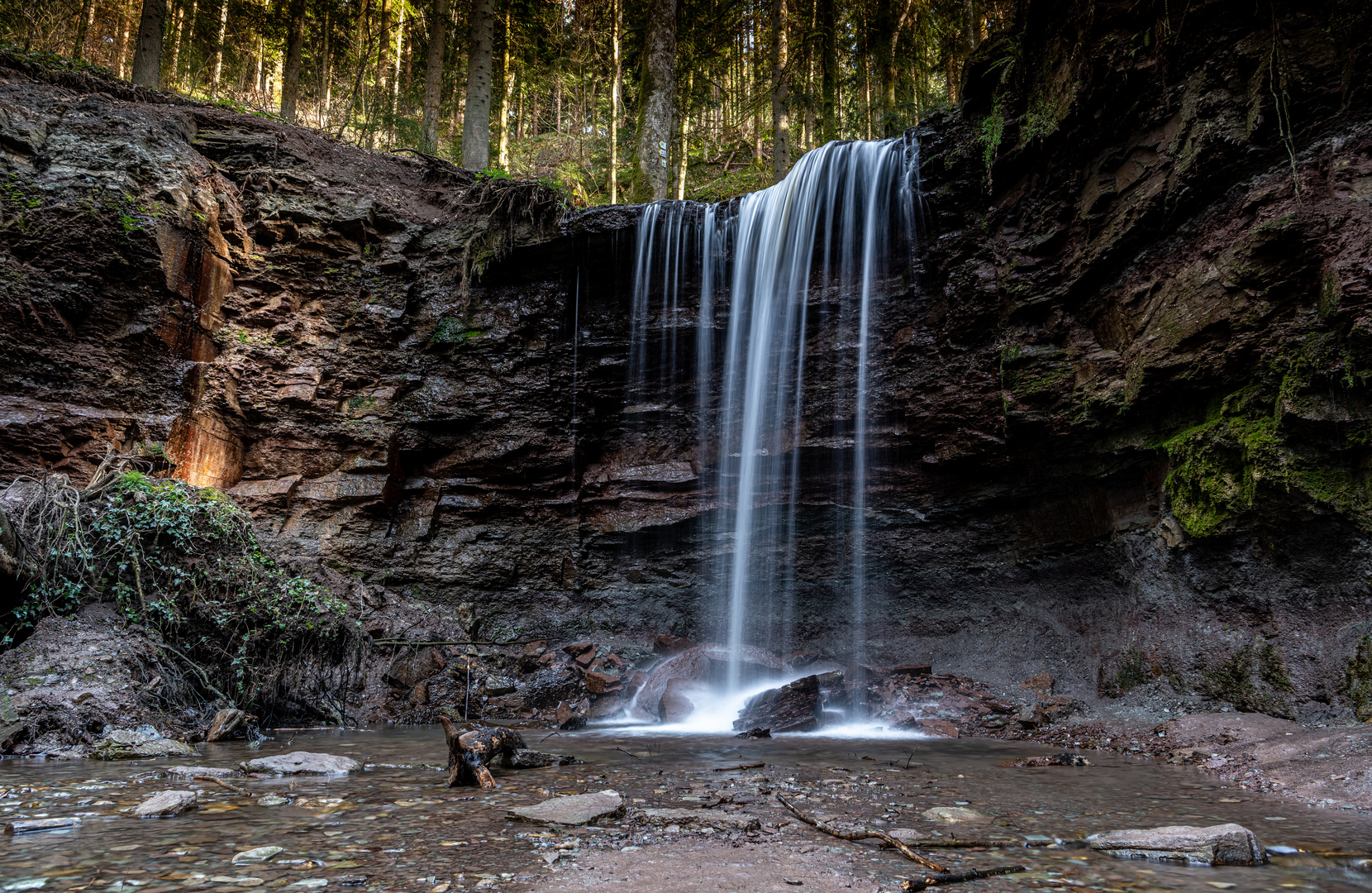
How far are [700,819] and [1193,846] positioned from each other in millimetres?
1864

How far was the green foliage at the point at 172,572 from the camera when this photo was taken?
5.82m

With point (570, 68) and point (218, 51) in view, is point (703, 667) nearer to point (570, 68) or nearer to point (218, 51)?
point (570, 68)

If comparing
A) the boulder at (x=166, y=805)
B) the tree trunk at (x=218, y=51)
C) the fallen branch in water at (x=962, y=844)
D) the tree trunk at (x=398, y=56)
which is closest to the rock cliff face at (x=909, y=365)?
the fallen branch in water at (x=962, y=844)

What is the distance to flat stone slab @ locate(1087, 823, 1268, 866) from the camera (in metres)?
2.45

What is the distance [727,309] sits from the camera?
412 inches

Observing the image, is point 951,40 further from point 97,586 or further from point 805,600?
point 97,586

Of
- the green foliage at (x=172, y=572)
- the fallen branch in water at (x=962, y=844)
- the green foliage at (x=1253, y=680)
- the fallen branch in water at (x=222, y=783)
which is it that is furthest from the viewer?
the green foliage at (x=172, y=572)

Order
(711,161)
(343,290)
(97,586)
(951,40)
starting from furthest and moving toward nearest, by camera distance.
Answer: (711,161)
(951,40)
(343,290)
(97,586)

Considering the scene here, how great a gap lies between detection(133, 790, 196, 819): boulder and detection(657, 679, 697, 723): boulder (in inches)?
215

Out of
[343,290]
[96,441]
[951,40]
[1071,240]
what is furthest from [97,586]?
[951,40]

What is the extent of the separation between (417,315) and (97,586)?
19.3ft

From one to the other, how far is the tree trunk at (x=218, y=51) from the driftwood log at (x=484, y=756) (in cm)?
2060

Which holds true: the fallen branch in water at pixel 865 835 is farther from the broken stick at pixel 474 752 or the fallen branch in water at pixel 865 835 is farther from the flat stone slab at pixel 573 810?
the broken stick at pixel 474 752

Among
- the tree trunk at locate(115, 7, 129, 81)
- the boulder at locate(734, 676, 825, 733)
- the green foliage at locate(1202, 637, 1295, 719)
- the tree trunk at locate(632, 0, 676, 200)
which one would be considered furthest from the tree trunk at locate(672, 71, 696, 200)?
the tree trunk at locate(115, 7, 129, 81)
